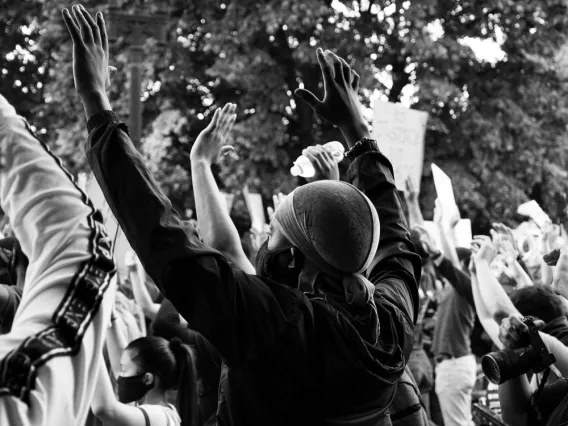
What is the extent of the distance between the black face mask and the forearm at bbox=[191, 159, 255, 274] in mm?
498

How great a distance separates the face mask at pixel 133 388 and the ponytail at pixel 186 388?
0.61 feet

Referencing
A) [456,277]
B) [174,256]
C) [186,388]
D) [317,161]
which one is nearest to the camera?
[174,256]

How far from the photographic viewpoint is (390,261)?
279cm

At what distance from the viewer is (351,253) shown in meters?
2.33

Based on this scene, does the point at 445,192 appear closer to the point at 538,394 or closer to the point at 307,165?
the point at 538,394

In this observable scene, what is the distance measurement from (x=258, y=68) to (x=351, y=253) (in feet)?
48.2

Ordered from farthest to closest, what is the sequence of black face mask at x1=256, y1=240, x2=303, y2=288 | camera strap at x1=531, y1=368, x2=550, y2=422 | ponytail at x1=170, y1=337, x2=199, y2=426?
ponytail at x1=170, y1=337, x2=199, y2=426, camera strap at x1=531, y1=368, x2=550, y2=422, black face mask at x1=256, y1=240, x2=303, y2=288

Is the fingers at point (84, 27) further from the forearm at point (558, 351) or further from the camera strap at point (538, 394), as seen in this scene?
the camera strap at point (538, 394)

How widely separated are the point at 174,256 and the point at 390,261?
→ 0.93 m

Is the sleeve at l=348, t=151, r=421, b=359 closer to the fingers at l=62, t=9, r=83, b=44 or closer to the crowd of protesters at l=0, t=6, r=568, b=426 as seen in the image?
the crowd of protesters at l=0, t=6, r=568, b=426

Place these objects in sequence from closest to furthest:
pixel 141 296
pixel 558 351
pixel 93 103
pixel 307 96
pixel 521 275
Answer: pixel 93 103, pixel 307 96, pixel 558 351, pixel 521 275, pixel 141 296

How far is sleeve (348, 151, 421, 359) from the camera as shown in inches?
98.1

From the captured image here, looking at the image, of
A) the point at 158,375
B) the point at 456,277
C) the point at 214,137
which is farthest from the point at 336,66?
the point at 456,277

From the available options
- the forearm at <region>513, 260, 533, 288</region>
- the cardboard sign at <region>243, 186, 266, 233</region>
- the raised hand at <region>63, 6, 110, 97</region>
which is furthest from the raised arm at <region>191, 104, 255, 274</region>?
the cardboard sign at <region>243, 186, 266, 233</region>
